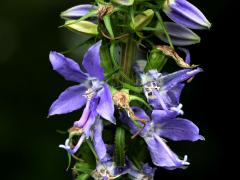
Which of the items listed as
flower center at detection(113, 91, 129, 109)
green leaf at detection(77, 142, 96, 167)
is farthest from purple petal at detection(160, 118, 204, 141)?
green leaf at detection(77, 142, 96, 167)

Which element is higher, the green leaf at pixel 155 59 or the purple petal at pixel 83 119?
the green leaf at pixel 155 59

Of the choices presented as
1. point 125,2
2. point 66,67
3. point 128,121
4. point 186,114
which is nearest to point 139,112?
point 128,121

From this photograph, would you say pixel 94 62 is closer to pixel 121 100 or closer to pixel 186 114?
pixel 121 100

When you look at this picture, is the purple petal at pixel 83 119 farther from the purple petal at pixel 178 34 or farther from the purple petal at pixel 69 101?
the purple petal at pixel 178 34

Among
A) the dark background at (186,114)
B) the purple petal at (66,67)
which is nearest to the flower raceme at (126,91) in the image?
the purple petal at (66,67)

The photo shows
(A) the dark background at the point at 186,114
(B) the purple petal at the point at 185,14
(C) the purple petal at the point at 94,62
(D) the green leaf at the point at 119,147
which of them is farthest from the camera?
(A) the dark background at the point at 186,114

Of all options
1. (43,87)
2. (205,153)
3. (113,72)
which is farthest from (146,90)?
(43,87)
